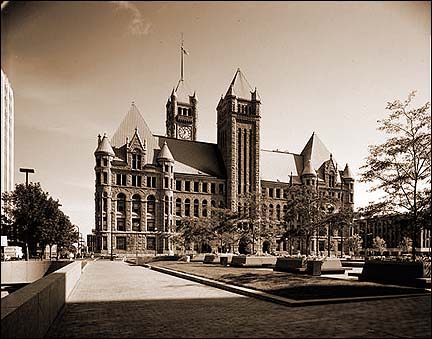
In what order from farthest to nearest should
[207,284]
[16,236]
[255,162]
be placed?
[255,162] < [16,236] < [207,284]

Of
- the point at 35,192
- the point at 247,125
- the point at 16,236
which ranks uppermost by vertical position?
the point at 247,125

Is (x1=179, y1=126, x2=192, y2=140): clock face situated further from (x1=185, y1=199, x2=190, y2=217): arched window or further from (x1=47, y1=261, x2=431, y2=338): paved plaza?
(x1=47, y1=261, x2=431, y2=338): paved plaza

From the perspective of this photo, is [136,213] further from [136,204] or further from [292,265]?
[292,265]

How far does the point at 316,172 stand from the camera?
107 metres

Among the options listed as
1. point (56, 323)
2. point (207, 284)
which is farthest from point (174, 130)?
point (56, 323)

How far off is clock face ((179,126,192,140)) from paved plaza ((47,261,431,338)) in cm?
10961

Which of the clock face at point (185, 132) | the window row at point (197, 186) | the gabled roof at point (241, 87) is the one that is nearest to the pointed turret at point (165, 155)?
the window row at point (197, 186)

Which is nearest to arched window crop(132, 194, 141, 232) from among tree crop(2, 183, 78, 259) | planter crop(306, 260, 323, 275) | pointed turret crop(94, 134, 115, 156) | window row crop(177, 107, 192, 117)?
pointed turret crop(94, 134, 115, 156)

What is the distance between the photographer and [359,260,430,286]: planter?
679 inches

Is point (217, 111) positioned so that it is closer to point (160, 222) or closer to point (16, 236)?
point (160, 222)

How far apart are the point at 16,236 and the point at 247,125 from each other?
6280 cm

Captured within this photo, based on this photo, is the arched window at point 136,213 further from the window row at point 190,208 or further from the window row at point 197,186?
the window row at point 197,186

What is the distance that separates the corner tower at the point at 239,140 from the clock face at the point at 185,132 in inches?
884

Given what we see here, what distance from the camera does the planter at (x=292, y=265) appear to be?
2485 centimetres
